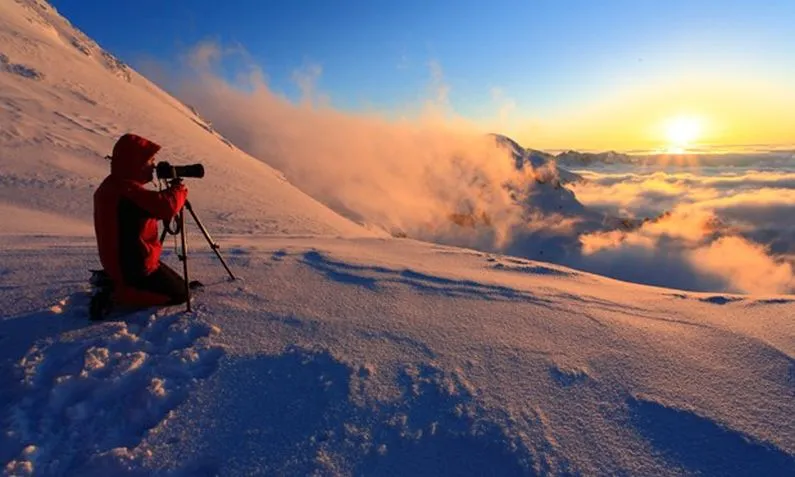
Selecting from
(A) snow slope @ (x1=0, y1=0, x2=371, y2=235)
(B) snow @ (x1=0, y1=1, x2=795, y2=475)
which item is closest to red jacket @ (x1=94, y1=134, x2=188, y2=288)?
(B) snow @ (x1=0, y1=1, x2=795, y2=475)

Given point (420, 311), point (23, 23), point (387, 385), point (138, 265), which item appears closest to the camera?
point (387, 385)

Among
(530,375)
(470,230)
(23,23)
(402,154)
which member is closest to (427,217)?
(402,154)

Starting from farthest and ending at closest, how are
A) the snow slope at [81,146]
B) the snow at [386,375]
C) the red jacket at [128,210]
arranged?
the snow slope at [81,146] → the red jacket at [128,210] → the snow at [386,375]

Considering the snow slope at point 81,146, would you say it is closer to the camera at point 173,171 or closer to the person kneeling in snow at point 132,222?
the person kneeling in snow at point 132,222

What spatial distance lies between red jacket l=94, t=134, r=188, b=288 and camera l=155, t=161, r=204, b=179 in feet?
0.37

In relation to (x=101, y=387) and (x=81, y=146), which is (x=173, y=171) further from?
(x=81, y=146)

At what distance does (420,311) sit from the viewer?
194 inches

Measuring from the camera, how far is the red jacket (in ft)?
14.2

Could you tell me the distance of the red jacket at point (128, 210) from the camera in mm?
4316

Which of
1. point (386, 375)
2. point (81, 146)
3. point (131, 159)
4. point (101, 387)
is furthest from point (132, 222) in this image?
point (81, 146)

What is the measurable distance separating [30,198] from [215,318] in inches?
323

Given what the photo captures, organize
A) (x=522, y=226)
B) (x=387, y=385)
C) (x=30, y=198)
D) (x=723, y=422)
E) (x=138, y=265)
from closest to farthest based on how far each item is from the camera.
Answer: (x=723, y=422) < (x=387, y=385) < (x=138, y=265) < (x=30, y=198) < (x=522, y=226)

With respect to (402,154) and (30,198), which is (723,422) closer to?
(30,198)

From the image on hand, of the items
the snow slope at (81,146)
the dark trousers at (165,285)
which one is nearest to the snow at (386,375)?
the dark trousers at (165,285)
